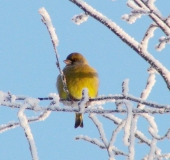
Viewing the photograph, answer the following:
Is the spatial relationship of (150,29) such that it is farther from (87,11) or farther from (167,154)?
(167,154)

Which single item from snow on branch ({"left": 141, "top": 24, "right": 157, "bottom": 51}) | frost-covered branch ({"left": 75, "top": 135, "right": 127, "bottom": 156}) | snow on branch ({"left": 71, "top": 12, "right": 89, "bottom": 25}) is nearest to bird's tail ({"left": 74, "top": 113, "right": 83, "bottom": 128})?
frost-covered branch ({"left": 75, "top": 135, "right": 127, "bottom": 156})

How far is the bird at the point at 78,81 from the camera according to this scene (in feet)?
16.4

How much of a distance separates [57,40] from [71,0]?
193mm

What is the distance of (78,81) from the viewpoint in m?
5.04

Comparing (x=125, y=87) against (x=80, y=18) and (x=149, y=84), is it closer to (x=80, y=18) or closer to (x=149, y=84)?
(x=80, y=18)

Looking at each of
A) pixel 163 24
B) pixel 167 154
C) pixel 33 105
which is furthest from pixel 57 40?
pixel 167 154

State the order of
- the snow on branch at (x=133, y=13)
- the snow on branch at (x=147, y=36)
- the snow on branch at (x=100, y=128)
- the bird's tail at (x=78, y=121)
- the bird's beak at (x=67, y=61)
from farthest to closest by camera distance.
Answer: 1. the bird's beak at (x=67, y=61)
2. the bird's tail at (x=78, y=121)
3. the snow on branch at (x=100, y=128)
4. the snow on branch at (x=147, y=36)
5. the snow on branch at (x=133, y=13)

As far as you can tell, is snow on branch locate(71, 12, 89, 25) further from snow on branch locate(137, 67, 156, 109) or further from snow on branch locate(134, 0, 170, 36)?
snow on branch locate(137, 67, 156, 109)

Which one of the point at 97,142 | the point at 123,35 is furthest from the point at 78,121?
the point at 123,35

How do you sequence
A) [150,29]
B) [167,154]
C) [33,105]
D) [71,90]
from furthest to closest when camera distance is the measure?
[71,90] < [167,154] < [150,29] < [33,105]

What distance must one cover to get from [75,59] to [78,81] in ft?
3.14

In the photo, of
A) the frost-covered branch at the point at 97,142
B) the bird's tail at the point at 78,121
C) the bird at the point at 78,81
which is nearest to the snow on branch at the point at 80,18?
the frost-covered branch at the point at 97,142

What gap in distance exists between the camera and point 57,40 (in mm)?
1985

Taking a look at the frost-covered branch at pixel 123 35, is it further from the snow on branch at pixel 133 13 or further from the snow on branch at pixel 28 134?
the snow on branch at pixel 28 134
